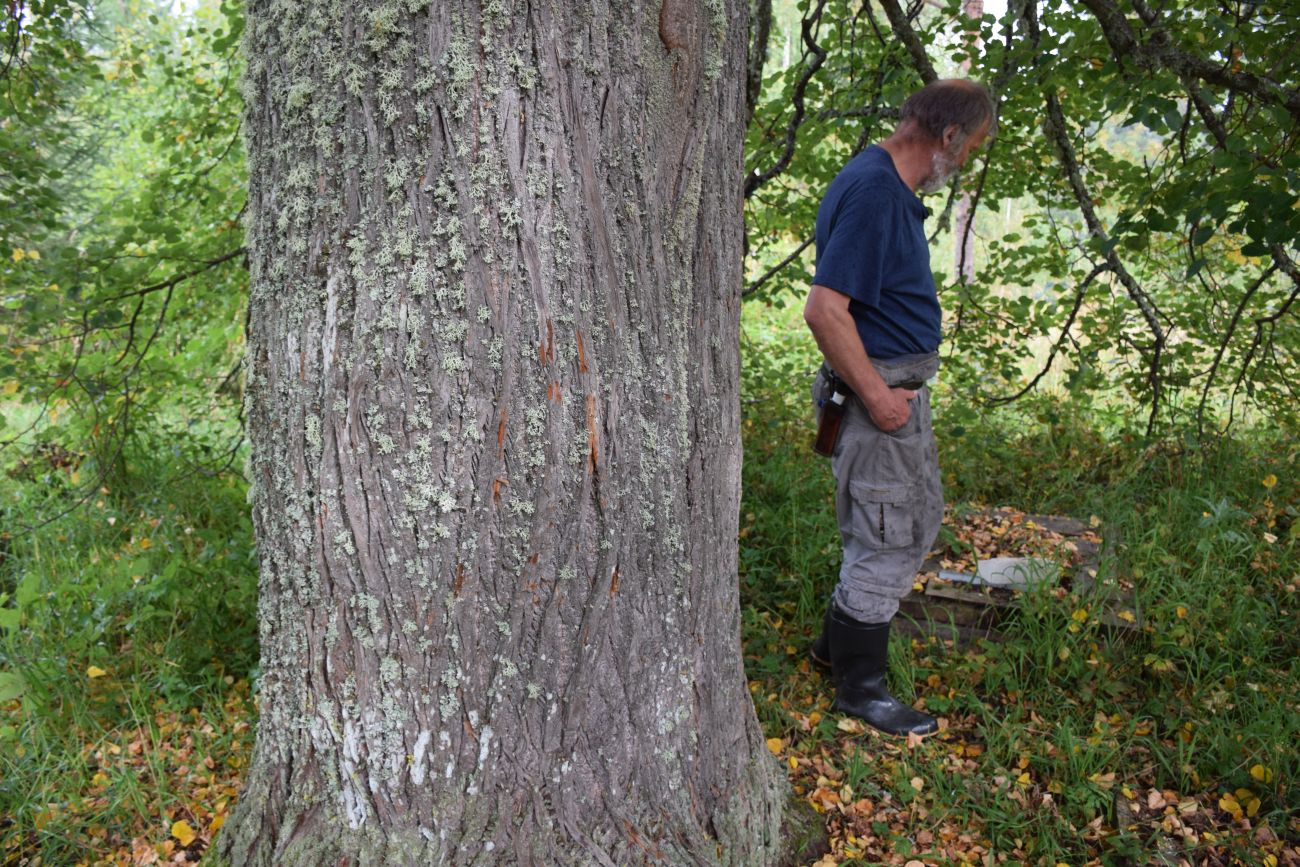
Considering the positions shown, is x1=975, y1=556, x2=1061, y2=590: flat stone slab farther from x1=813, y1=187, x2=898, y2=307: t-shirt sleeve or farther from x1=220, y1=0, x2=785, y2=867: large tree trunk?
x1=220, y1=0, x2=785, y2=867: large tree trunk

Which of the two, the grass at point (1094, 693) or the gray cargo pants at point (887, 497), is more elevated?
the gray cargo pants at point (887, 497)

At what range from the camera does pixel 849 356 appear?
2609 mm

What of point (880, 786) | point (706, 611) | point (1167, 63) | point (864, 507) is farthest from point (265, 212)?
point (1167, 63)

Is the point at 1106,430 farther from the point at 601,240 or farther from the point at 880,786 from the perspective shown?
the point at 601,240

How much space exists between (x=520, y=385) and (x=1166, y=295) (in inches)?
225

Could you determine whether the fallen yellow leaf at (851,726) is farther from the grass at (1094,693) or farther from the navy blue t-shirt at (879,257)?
the navy blue t-shirt at (879,257)

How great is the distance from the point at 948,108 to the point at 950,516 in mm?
1995

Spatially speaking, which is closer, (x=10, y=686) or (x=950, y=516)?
(x=10, y=686)

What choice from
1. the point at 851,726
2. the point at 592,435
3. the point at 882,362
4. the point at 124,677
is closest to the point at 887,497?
the point at 882,362

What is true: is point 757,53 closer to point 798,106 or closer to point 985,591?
point 798,106

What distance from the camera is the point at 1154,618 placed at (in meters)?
3.08

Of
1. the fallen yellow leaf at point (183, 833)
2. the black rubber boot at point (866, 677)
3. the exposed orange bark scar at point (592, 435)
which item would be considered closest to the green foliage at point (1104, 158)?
the black rubber boot at point (866, 677)

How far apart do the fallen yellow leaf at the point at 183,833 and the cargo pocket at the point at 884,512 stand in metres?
2.12

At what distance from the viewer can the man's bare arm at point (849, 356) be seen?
8.42ft
